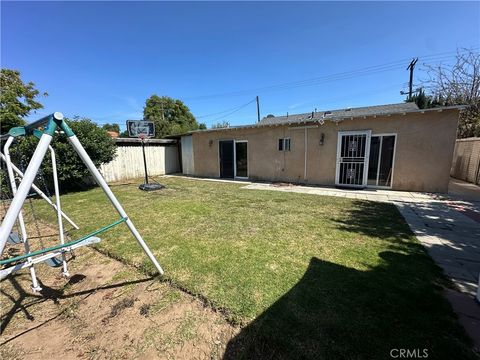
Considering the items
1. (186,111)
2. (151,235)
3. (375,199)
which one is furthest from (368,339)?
(186,111)

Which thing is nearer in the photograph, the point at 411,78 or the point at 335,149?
the point at 335,149

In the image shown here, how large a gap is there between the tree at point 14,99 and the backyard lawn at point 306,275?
1156cm

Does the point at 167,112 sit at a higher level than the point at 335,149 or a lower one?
higher

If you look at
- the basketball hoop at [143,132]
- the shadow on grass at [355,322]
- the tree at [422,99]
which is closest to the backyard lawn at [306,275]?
the shadow on grass at [355,322]

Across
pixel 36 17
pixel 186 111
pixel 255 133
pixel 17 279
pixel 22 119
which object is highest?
pixel 186 111

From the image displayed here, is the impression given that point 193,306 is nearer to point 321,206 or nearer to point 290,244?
point 290,244

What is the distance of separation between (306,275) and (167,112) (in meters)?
34.2

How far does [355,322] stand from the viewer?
189 cm

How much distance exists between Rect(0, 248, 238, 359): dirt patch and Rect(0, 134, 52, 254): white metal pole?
111 centimetres

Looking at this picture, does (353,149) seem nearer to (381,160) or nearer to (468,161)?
(381,160)

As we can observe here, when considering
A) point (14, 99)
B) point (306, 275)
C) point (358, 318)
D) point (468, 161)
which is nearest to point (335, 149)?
point (468, 161)

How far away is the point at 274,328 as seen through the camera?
185cm

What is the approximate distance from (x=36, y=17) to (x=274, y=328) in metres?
9.63

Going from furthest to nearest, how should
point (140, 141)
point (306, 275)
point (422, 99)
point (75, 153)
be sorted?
point (422, 99), point (140, 141), point (75, 153), point (306, 275)
